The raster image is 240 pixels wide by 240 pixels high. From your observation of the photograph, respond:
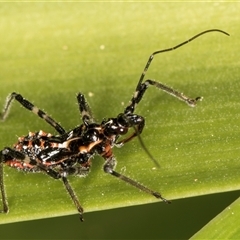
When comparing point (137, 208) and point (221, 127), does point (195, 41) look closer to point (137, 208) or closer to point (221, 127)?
point (221, 127)

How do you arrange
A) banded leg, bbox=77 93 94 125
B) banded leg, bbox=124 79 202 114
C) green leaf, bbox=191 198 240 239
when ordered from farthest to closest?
banded leg, bbox=77 93 94 125 → banded leg, bbox=124 79 202 114 → green leaf, bbox=191 198 240 239

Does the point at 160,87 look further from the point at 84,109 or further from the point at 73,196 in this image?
the point at 73,196

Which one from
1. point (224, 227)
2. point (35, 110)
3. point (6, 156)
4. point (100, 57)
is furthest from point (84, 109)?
point (224, 227)

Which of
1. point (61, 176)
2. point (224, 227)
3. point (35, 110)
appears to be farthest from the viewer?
point (35, 110)

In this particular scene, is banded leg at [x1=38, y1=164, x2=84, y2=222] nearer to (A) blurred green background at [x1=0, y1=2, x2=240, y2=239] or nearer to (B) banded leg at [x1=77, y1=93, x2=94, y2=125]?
(A) blurred green background at [x1=0, y1=2, x2=240, y2=239]

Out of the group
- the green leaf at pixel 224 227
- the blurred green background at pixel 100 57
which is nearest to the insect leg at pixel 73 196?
the blurred green background at pixel 100 57

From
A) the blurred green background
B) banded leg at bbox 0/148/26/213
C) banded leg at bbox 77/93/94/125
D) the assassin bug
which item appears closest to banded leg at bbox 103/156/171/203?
the assassin bug
